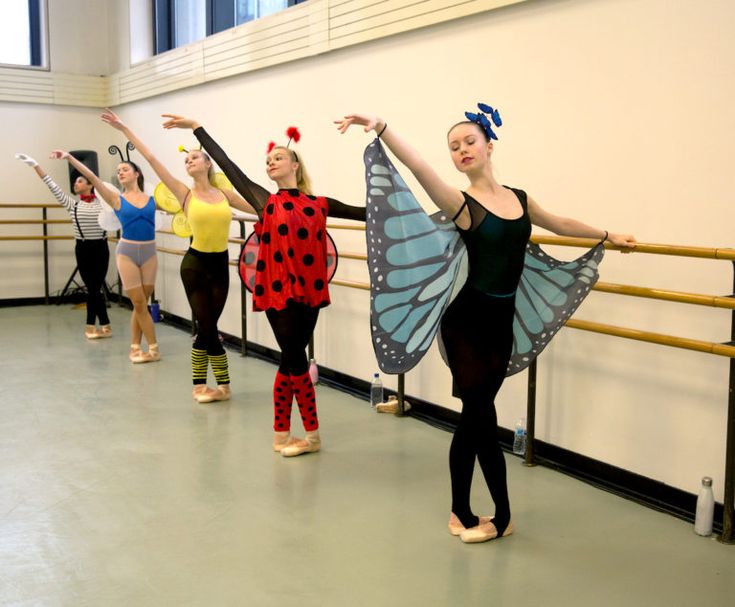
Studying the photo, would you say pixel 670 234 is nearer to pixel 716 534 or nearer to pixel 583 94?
pixel 583 94

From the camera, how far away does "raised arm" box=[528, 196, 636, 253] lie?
10.1 ft

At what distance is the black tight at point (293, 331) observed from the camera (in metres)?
3.90

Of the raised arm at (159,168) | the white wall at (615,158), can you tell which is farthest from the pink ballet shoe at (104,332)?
the white wall at (615,158)

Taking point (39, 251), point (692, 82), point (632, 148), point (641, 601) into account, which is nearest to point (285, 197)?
point (632, 148)

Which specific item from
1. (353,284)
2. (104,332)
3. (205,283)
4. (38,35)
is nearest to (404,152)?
(353,284)

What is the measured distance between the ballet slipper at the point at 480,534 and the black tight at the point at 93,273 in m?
5.34

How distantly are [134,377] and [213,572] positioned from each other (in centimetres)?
330

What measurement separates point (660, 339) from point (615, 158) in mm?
938

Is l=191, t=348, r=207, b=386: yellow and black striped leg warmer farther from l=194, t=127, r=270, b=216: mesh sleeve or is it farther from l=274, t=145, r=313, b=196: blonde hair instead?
l=274, t=145, r=313, b=196: blonde hair

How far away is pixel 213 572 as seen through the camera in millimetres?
2797

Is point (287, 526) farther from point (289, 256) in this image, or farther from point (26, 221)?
point (26, 221)

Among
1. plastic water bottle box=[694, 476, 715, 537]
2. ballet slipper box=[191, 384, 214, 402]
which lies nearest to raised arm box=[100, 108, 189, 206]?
ballet slipper box=[191, 384, 214, 402]

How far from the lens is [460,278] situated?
2.96m

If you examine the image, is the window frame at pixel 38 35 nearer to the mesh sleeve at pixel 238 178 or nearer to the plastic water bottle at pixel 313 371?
the plastic water bottle at pixel 313 371
